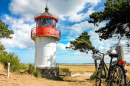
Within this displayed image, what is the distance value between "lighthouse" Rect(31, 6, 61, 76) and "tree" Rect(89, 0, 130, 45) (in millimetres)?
5078

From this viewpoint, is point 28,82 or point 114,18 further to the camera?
point 114,18

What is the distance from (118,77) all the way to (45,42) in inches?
404

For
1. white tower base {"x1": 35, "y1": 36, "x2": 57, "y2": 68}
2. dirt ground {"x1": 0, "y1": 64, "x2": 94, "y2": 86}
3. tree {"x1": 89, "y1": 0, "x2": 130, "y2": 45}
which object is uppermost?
tree {"x1": 89, "y1": 0, "x2": 130, "y2": 45}

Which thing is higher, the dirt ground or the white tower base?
the white tower base

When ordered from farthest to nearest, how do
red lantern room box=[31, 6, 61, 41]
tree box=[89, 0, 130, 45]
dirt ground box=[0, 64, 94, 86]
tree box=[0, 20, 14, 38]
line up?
tree box=[0, 20, 14, 38]
red lantern room box=[31, 6, 61, 41]
tree box=[89, 0, 130, 45]
dirt ground box=[0, 64, 94, 86]

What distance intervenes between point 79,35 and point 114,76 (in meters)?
11.0

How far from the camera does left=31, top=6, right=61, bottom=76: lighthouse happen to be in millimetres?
13875

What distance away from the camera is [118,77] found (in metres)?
5.91

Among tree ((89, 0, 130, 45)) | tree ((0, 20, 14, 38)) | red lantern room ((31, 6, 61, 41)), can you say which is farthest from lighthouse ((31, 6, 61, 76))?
tree ((0, 20, 14, 38))

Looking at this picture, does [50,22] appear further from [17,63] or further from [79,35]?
[17,63]

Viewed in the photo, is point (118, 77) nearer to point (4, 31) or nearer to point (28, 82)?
point (28, 82)

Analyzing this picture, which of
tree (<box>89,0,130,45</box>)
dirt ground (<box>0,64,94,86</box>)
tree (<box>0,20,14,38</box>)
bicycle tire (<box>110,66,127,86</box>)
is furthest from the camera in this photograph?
tree (<box>0,20,14,38</box>)

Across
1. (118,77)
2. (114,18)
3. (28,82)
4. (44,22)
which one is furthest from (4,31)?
(118,77)

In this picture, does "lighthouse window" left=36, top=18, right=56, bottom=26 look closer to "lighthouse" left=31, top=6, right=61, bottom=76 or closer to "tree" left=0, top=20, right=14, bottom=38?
"lighthouse" left=31, top=6, right=61, bottom=76
